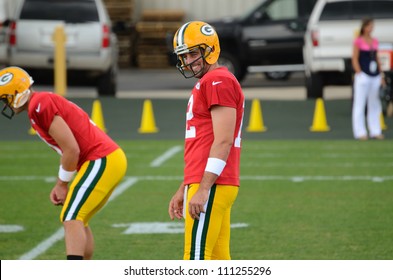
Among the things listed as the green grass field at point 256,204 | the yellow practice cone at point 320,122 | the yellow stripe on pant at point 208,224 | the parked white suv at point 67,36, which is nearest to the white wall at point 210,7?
the parked white suv at point 67,36

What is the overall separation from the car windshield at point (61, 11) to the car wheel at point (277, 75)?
8.34 meters

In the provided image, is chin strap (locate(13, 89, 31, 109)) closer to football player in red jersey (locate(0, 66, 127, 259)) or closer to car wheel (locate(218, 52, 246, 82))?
football player in red jersey (locate(0, 66, 127, 259))

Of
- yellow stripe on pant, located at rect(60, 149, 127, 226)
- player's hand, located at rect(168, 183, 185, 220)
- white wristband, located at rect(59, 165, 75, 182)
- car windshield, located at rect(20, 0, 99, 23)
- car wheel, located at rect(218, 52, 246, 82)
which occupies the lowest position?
car wheel, located at rect(218, 52, 246, 82)

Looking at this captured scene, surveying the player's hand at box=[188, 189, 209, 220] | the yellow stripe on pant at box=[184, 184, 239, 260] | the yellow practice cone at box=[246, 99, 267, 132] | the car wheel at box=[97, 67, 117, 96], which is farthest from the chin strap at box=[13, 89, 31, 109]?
the car wheel at box=[97, 67, 117, 96]

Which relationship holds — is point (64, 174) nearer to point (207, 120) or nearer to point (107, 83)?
point (207, 120)

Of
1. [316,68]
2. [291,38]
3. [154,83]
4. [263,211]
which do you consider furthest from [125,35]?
[263,211]

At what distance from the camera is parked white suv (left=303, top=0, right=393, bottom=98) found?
25672mm

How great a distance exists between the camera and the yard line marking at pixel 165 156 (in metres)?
17.6

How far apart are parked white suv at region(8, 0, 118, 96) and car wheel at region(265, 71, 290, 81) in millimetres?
8103

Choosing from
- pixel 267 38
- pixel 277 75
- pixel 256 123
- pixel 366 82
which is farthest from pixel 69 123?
pixel 277 75

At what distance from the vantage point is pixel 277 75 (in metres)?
34.1

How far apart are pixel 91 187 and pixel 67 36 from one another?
17315 millimetres

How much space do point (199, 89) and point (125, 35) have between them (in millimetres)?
32671

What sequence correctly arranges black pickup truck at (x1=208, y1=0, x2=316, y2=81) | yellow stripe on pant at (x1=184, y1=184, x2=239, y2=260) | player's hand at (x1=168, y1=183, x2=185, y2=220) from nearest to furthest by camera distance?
1. yellow stripe on pant at (x1=184, y1=184, x2=239, y2=260)
2. player's hand at (x1=168, y1=183, x2=185, y2=220)
3. black pickup truck at (x1=208, y1=0, x2=316, y2=81)
